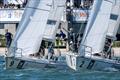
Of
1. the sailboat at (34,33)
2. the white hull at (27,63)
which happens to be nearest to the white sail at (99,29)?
the sailboat at (34,33)

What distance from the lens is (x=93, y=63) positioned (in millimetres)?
38344

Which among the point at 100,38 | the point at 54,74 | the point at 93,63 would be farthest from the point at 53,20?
the point at 54,74

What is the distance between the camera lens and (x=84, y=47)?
39.5 metres

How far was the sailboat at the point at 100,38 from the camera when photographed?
38312 millimetres

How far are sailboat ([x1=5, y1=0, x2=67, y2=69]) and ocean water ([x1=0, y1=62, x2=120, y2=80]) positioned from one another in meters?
0.51

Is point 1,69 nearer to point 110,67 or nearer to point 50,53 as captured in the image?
point 50,53

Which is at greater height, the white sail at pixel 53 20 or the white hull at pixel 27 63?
the white sail at pixel 53 20

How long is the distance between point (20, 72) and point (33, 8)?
492 cm

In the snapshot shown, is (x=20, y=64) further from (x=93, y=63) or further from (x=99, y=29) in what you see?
(x=99, y=29)

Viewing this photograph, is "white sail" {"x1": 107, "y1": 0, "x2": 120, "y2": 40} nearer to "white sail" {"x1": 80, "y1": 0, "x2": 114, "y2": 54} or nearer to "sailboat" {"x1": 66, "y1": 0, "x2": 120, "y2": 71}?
"sailboat" {"x1": 66, "y1": 0, "x2": 120, "y2": 71}

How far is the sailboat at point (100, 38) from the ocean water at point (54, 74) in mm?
686

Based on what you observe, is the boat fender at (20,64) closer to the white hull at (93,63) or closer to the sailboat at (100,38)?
the sailboat at (100,38)

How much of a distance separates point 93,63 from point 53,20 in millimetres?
4968

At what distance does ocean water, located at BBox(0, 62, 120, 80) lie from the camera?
3454 cm
